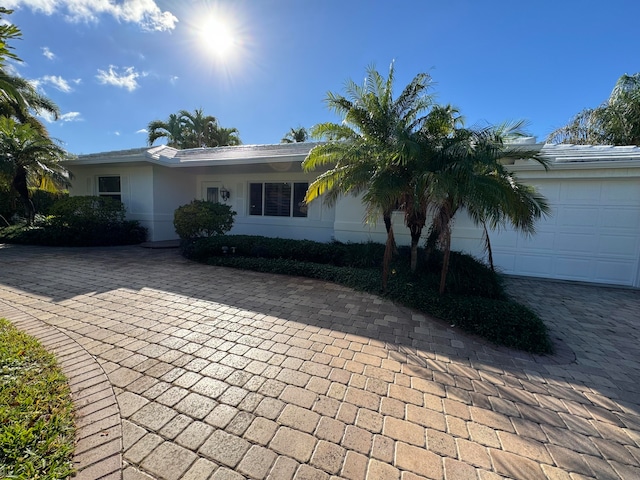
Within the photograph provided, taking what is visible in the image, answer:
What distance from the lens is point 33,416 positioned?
192 centimetres

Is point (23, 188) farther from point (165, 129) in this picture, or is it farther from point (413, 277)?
point (413, 277)

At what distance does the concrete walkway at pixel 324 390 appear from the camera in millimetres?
1752

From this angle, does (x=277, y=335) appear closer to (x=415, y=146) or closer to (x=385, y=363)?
(x=385, y=363)

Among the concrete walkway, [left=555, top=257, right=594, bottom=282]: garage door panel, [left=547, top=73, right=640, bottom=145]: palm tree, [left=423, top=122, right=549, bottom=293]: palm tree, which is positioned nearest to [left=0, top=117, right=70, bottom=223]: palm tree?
the concrete walkway

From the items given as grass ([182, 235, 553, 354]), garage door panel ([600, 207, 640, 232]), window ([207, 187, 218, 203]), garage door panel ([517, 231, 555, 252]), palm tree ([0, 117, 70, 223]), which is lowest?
grass ([182, 235, 553, 354])

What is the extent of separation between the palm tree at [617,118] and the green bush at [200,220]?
16382 millimetres

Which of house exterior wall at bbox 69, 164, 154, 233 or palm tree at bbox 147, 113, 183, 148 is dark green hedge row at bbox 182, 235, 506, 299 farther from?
palm tree at bbox 147, 113, 183, 148

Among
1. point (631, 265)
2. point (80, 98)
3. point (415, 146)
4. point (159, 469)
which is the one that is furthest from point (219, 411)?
point (80, 98)

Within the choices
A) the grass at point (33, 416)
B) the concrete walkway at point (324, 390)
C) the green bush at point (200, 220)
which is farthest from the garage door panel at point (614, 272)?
the green bush at point (200, 220)

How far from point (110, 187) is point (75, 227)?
2.46 m

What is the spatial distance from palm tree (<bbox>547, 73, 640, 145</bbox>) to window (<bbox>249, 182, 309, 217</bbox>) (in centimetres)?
1351

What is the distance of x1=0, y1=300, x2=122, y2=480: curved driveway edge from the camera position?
1644 mm

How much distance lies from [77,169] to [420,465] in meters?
15.0

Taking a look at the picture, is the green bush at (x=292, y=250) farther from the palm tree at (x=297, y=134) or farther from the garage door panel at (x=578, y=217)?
the palm tree at (x=297, y=134)
